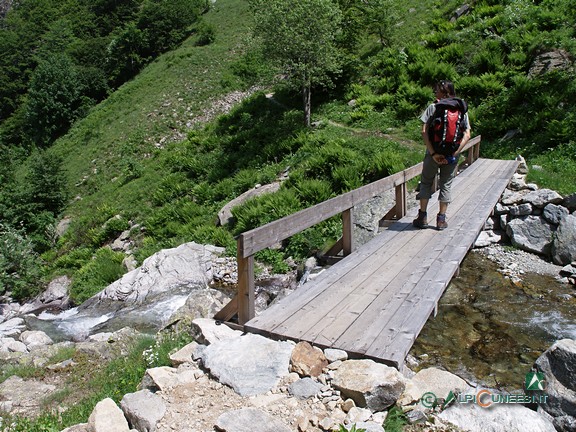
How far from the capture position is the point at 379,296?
15.8 ft

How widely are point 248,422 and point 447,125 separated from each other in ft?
16.1

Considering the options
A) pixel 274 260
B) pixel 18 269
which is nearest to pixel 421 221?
pixel 274 260

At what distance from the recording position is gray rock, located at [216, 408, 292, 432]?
111 inches

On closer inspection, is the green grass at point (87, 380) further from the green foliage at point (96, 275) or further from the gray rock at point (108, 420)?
the green foliage at point (96, 275)

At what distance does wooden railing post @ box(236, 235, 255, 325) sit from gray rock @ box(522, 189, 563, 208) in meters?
7.09

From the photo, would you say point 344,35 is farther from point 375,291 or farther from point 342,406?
point 342,406

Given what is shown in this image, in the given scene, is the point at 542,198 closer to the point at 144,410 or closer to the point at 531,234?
the point at 531,234

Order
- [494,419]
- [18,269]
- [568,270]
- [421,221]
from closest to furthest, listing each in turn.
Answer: [494,419] < [568,270] < [421,221] < [18,269]

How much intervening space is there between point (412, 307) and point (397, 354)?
1.01m

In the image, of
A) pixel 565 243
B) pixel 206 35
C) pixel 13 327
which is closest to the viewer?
pixel 565 243

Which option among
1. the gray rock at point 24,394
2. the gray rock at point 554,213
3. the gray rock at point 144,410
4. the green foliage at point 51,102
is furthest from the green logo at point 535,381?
the green foliage at point 51,102

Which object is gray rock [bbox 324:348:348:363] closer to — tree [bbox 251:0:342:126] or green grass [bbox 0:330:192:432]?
green grass [bbox 0:330:192:432]

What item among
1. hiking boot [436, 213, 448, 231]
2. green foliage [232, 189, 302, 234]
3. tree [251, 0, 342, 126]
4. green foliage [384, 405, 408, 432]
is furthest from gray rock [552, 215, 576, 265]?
tree [251, 0, 342, 126]

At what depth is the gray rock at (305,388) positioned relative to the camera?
10.6ft
